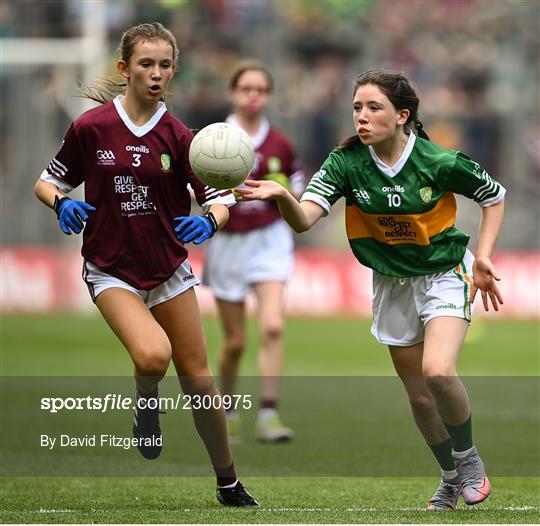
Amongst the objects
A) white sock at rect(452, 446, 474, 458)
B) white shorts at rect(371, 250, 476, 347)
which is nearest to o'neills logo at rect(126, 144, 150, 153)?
white shorts at rect(371, 250, 476, 347)

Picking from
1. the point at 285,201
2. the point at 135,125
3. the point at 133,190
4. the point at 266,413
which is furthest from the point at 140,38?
the point at 266,413

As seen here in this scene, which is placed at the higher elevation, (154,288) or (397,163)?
(397,163)

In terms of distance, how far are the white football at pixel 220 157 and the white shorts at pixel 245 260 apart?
372cm

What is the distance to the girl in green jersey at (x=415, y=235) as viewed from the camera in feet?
20.5

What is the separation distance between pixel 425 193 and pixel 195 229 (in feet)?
4.00

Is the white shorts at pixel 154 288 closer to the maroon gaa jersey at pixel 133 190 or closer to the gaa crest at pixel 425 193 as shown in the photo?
the maroon gaa jersey at pixel 133 190

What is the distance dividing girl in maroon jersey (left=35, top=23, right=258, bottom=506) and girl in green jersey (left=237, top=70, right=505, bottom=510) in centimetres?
68

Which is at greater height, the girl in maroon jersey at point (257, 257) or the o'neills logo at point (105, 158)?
the o'neills logo at point (105, 158)

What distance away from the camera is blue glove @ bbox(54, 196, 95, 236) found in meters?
6.00

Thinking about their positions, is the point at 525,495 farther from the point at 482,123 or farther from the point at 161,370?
the point at 482,123

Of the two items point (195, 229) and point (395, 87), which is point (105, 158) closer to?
point (195, 229)

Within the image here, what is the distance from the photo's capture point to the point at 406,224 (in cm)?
635

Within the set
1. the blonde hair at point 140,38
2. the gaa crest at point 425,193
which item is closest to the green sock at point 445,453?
the gaa crest at point 425,193

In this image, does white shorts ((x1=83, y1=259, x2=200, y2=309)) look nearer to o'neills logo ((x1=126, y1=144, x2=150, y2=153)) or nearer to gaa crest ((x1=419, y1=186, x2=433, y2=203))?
o'neills logo ((x1=126, y1=144, x2=150, y2=153))
